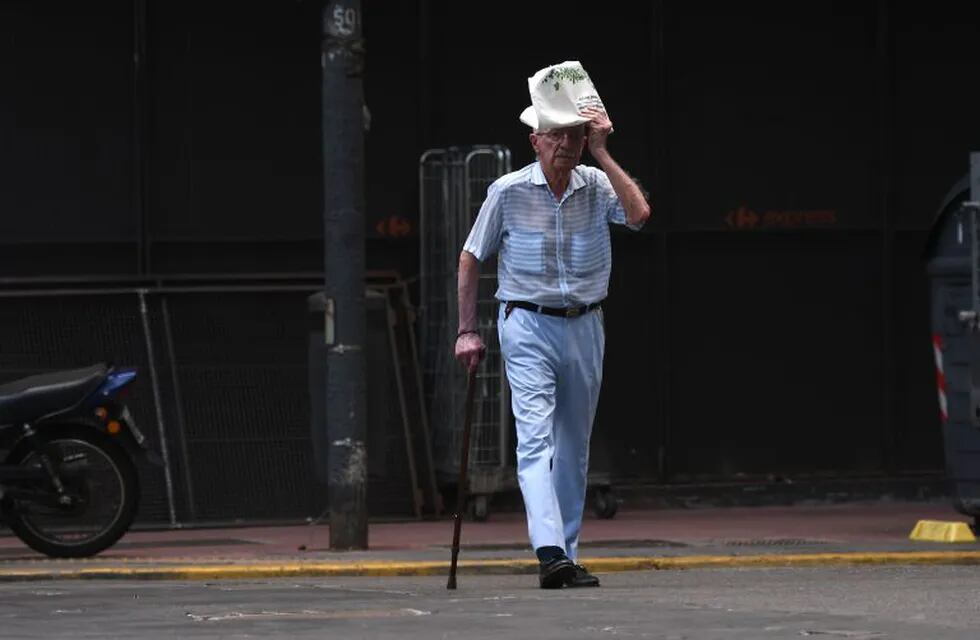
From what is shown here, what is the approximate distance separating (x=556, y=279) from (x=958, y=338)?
416 centimetres

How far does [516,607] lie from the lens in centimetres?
968

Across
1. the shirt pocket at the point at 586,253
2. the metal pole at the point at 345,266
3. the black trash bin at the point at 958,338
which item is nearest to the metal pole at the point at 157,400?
the metal pole at the point at 345,266

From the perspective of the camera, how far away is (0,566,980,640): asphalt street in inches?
347

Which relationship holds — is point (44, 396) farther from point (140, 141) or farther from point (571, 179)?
point (571, 179)

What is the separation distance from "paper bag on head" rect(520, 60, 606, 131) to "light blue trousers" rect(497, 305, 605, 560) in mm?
826

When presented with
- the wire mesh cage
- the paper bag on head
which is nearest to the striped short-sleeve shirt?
the paper bag on head

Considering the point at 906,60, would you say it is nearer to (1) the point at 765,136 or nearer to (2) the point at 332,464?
(1) the point at 765,136

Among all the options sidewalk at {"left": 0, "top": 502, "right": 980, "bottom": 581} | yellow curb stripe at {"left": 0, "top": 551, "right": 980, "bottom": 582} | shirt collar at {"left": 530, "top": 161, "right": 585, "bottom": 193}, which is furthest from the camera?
sidewalk at {"left": 0, "top": 502, "right": 980, "bottom": 581}

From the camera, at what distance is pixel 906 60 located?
17094mm

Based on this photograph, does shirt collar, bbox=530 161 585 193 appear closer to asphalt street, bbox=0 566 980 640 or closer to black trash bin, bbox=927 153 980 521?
asphalt street, bbox=0 566 980 640

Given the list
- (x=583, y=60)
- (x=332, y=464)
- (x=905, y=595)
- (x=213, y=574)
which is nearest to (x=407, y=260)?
(x=583, y=60)

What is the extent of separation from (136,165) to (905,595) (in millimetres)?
7329

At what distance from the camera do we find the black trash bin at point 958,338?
14125mm

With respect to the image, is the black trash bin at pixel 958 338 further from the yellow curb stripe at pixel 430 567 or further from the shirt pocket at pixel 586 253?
the shirt pocket at pixel 586 253
